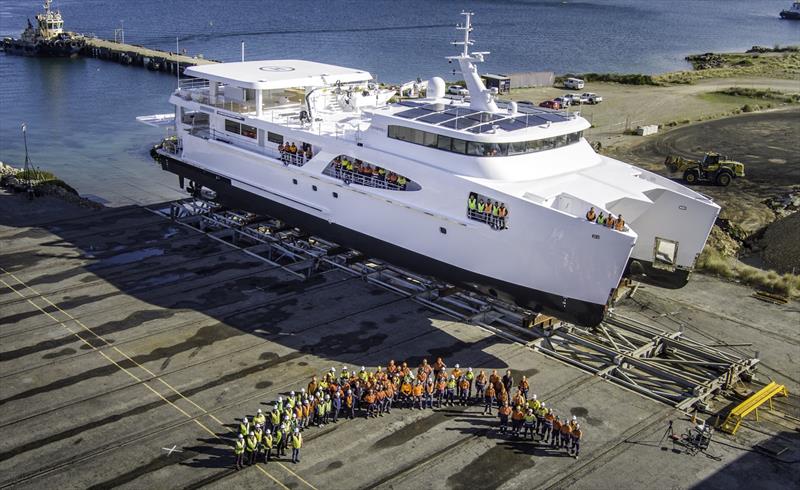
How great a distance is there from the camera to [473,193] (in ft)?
66.6

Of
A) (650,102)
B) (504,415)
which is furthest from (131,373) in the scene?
(650,102)

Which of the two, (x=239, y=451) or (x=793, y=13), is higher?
(x=793, y=13)

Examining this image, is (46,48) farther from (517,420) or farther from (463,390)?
(517,420)

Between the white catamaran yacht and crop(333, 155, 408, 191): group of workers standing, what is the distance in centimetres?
4

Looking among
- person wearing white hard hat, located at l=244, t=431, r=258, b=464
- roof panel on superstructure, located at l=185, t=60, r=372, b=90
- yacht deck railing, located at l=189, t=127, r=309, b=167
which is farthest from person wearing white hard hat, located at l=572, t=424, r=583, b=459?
roof panel on superstructure, located at l=185, t=60, r=372, b=90

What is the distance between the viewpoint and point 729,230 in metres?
31.1

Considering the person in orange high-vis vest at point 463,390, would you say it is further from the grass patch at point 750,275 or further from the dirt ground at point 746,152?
the dirt ground at point 746,152

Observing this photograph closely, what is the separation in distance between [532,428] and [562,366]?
341 cm

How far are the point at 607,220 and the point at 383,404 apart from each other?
7096 mm

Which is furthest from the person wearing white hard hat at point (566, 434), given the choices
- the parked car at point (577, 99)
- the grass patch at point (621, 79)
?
the grass patch at point (621, 79)

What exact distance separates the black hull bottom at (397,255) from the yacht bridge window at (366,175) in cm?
168

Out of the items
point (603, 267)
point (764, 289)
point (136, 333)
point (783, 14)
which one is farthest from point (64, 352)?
point (783, 14)

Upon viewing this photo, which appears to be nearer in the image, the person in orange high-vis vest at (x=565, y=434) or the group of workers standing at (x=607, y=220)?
the person in orange high-vis vest at (x=565, y=434)

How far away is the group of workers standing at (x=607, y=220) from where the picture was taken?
1842 centimetres
